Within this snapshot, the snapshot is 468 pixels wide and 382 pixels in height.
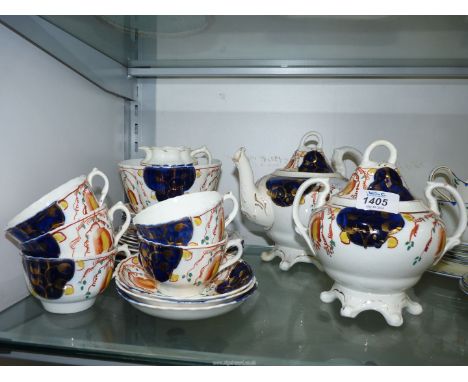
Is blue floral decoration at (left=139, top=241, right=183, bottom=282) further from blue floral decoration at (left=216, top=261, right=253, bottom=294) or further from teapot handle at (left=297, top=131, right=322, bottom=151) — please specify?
teapot handle at (left=297, top=131, right=322, bottom=151)

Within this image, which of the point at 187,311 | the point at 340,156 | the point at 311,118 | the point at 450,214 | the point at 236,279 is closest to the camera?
the point at 187,311

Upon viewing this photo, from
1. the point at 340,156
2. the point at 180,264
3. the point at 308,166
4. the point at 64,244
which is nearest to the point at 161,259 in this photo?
the point at 180,264

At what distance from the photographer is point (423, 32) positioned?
0.71 m

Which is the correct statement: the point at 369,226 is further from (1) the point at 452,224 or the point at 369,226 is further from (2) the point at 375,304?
(1) the point at 452,224

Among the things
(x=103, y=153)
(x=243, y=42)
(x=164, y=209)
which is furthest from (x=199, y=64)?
(x=164, y=209)

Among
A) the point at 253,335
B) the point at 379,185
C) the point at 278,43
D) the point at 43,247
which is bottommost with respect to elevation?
the point at 253,335

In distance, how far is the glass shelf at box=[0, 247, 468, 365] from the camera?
1.79 feet

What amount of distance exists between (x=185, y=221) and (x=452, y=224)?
0.50 meters

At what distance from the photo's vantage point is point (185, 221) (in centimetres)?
60

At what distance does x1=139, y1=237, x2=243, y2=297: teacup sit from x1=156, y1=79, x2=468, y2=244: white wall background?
44cm

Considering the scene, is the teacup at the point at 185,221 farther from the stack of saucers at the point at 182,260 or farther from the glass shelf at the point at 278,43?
the glass shelf at the point at 278,43

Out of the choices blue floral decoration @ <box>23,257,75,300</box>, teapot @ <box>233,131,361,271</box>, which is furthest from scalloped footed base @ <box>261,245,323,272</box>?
blue floral decoration @ <box>23,257,75,300</box>

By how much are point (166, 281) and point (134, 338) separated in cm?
9

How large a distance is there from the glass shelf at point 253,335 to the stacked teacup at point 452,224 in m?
0.11
